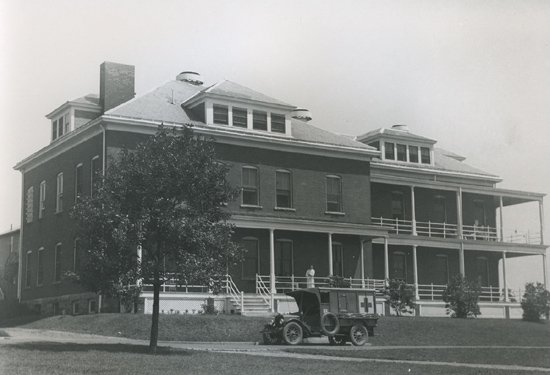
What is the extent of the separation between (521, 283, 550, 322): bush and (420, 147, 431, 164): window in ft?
32.9

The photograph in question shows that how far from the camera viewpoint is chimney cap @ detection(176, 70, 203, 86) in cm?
3984

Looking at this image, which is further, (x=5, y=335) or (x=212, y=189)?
(x=5, y=335)

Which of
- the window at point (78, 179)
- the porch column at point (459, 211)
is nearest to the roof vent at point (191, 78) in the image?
the window at point (78, 179)

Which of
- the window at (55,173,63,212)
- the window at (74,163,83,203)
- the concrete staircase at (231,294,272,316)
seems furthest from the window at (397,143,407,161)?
the window at (55,173,63,212)

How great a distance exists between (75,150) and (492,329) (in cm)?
1935

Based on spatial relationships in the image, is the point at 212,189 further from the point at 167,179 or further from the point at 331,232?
the point at 331,232

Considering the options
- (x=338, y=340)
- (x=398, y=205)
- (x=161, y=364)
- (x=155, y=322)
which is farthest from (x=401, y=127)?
(x=161, y=364)

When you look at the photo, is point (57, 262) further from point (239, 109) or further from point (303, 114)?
point (303, 114)

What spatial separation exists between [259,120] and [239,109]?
1.09 m

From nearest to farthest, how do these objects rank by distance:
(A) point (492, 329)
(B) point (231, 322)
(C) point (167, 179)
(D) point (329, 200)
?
(C) point (167, 179) < (B) point (231, 322) < (A) point (492, 329) < (D) point (329, 200)

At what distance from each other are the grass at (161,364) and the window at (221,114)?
17.2 m

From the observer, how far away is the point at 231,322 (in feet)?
87.9

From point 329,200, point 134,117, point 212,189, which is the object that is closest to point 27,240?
point 134,117

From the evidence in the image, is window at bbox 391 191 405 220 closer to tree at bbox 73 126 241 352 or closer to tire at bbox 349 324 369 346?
tire at bbox 349 324 369 346
